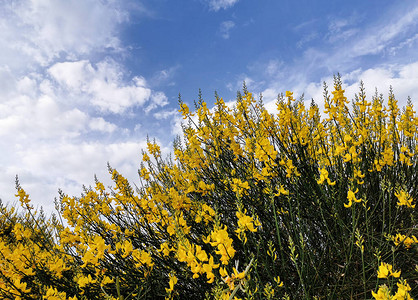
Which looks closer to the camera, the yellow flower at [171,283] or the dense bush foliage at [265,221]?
the yellow flower at [171,283]

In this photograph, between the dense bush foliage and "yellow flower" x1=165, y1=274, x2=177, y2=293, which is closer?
"yellow flower" x1=165, y1=274, x2=177, y2=293

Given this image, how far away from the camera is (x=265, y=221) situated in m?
2.60

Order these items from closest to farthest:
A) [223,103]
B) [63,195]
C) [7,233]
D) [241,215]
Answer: [241,215], [63,195], [223,103], [7,233]

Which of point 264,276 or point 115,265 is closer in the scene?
point 264,276

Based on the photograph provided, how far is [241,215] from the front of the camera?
4.68 feet

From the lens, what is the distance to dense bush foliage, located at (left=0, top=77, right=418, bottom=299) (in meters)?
2.06

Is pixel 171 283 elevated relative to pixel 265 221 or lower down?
lower down

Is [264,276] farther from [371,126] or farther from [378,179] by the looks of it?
[371,126]

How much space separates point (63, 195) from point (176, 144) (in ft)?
5.65

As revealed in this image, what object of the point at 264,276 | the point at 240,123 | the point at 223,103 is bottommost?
the point at 264,276

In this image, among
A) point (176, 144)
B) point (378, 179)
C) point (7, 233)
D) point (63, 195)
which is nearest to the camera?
point (378, 179)

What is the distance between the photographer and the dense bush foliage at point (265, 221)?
6.77ft

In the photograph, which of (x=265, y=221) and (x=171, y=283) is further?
(x=265, y=221)

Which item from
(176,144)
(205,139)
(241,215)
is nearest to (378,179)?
(205,139)
